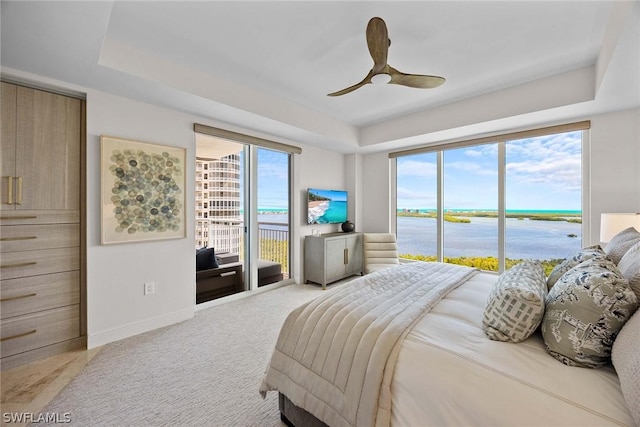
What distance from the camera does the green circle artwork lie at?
2521 mm

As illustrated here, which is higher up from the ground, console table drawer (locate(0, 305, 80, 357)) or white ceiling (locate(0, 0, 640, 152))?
white ceiling (locate(0, 0, 640, 152))

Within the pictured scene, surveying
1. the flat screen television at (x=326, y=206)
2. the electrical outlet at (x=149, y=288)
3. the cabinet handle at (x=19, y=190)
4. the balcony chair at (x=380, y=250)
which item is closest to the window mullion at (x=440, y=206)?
the balcony chair at (x=380, y=250)

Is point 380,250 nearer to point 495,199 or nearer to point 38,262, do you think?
point 495,199

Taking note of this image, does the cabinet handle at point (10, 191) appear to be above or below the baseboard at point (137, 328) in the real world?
above

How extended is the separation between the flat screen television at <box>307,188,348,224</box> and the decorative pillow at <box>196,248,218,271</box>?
61.9 inches

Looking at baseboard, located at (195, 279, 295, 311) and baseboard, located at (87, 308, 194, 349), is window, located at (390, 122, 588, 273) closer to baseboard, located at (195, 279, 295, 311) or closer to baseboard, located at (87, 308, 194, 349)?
baseboard, located at (195, 279, 295, 311)

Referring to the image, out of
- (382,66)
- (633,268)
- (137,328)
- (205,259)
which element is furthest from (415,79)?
(137,328)

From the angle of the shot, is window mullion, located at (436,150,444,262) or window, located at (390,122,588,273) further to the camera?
window mullion, located at (436,150,444,262)

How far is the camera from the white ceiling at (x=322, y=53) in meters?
1.80

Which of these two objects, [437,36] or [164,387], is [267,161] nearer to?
[437,36]

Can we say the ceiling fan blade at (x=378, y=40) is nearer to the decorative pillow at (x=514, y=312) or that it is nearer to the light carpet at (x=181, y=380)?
the decorative pillow at (x=514, y=312)

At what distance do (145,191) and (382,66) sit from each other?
8.16 feet

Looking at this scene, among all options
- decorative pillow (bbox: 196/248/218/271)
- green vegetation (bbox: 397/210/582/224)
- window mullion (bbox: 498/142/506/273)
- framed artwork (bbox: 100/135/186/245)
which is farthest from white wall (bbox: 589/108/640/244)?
framed artwork (bbox: 100/135/186/245)

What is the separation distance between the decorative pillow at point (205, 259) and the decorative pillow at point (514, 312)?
10.0ft
